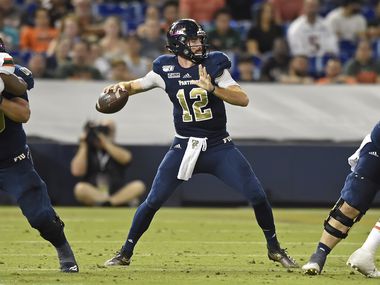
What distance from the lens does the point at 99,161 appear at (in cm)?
1384

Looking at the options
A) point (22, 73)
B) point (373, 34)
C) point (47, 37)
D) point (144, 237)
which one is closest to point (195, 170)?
point (22, 73)

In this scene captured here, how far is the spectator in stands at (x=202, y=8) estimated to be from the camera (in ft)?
54.6

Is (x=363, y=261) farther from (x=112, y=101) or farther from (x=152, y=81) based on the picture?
(x=112, y=101)

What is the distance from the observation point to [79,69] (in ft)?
48.8

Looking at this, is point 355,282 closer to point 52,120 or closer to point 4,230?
point 4,230

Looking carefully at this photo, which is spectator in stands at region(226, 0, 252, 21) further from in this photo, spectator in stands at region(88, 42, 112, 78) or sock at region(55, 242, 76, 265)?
sock at region(55, 242, 76, 265)

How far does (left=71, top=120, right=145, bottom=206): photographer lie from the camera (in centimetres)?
1366

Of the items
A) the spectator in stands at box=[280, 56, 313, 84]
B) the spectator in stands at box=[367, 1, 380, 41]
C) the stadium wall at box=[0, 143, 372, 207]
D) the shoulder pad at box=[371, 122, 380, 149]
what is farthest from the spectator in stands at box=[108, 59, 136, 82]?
the shoulder pad at box=[371, 122, 380, 149]

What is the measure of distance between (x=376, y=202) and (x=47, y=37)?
5.55 meters

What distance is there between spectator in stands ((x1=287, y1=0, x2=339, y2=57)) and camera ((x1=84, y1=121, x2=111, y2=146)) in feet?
12.3

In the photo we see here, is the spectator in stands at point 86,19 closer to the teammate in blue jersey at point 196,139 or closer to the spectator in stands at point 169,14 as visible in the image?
A: the spectator in stands at point 169,14

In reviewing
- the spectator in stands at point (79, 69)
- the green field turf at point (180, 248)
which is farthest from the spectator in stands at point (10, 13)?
Answer: the green field turf at point (180, 248)

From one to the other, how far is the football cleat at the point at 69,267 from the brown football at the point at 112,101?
4.64ft

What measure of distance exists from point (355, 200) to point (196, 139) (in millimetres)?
1394
